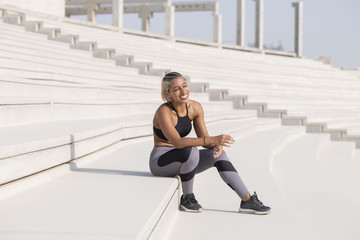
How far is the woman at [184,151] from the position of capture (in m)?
3.62

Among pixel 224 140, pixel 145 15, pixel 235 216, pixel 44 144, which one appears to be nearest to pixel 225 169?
pixel 224 140

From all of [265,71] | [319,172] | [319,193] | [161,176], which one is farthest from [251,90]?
[161,176]

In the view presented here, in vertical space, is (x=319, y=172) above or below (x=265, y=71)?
below

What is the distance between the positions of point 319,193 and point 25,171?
3097 millimetres

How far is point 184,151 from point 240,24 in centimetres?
2787

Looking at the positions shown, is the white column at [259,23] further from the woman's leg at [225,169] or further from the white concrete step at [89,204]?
the woman's leg at [225,169]

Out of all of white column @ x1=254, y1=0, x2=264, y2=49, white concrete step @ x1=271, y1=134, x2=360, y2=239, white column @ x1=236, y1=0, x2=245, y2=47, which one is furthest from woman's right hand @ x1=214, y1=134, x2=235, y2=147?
white column @ x1=254, y1=0, x2=264, y2=49

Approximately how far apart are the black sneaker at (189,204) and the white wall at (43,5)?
1896 centimetres

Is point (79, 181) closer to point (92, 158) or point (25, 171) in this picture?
point (25, 171)

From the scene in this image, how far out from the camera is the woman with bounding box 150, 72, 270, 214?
11.9 feet

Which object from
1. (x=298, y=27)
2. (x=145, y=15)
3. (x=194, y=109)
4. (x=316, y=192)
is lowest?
(x=316, y=192)

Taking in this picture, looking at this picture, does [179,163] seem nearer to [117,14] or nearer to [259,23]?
[117,14]

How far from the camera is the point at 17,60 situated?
23.4 feet

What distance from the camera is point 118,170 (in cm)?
418
